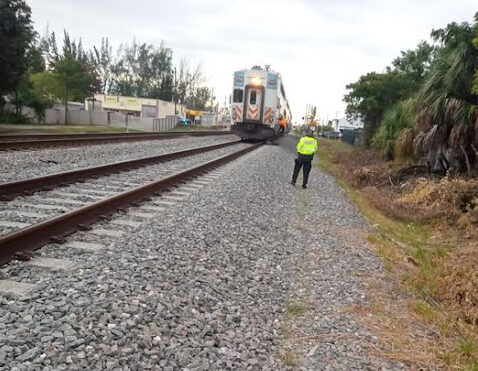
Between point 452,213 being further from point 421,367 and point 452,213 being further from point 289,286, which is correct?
point 421,367

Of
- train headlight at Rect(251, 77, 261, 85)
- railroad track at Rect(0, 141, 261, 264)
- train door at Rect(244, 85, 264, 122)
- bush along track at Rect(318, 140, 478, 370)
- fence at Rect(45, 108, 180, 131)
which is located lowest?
bush along track at Rect(318, 140, 478, 370)

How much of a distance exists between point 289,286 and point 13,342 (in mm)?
2723

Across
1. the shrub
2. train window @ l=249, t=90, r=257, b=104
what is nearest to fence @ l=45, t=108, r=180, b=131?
train window @ l=249, t=90, r=257, b=104

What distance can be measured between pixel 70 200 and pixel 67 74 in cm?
4229

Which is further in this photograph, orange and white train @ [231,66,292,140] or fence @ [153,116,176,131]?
fence @ [153,116,176,131]

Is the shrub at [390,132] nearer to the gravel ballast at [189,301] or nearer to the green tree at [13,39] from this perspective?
the gravel ballast at [189,301]

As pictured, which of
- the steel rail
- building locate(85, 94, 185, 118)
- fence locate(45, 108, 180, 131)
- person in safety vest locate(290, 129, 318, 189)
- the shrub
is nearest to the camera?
the steel rail

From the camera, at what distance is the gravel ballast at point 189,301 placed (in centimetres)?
284

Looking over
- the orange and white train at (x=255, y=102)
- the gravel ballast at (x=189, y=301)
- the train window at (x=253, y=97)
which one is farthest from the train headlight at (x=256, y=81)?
the gravel ballast at (x=189, y=301)

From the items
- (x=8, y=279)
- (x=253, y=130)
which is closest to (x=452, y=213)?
(x=8, y=279)

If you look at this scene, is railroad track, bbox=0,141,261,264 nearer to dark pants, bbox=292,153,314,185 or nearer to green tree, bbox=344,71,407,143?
dark pants, bbox=292,153,314,185

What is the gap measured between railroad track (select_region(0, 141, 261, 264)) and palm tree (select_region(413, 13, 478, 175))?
6192mm

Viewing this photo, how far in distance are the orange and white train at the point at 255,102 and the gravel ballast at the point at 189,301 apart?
19675 millimetres

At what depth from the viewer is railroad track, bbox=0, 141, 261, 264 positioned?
179 inches
